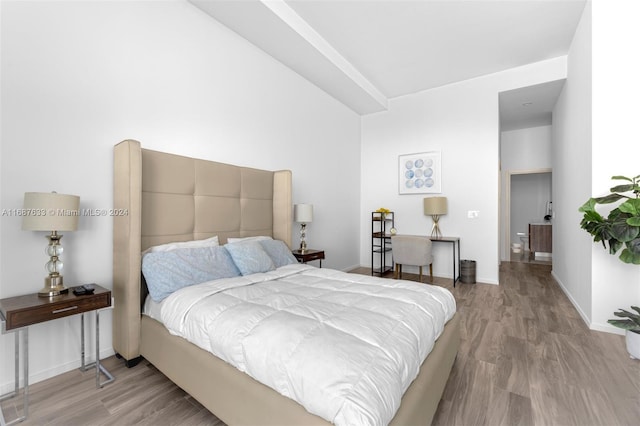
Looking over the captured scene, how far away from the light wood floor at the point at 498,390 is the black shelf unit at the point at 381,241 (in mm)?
2603

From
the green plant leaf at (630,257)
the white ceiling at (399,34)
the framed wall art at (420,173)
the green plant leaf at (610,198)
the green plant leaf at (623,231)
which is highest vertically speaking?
the white ceiling at (399,34)

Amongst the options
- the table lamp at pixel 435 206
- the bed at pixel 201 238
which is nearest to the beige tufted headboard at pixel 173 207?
the bed at pixel 201 238

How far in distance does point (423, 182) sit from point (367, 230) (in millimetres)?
1406

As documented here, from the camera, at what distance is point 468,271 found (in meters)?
4.58

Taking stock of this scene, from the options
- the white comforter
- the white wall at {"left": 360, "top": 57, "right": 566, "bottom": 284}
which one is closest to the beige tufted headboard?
the white comforter

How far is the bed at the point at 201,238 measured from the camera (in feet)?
4.32

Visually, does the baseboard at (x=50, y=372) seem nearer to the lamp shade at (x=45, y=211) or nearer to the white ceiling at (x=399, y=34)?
the lamp shade at (x=45, y=211)

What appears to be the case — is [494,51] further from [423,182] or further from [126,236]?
[126,236]

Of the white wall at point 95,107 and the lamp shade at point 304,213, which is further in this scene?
the lamp shade at point 304,213

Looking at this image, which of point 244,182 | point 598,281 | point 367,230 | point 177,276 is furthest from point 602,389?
point 367,230

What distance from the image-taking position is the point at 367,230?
5746 mm

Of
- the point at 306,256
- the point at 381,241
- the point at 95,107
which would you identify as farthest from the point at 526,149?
the point at 95,107

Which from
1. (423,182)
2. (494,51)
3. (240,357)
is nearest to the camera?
(240,357)

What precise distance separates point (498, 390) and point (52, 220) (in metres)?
2.97
